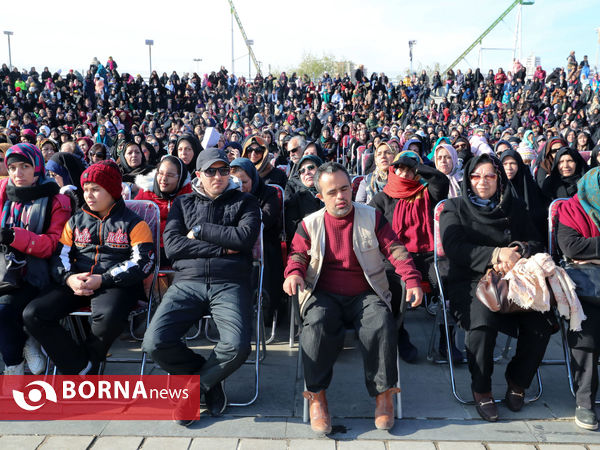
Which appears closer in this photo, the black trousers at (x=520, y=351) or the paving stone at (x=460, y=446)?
the paving stone at (x=460, y=446)

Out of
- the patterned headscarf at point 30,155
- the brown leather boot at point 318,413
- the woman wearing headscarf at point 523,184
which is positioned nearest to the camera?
the brown leather boot at point 318,413

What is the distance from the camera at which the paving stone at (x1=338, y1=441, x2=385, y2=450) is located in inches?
102

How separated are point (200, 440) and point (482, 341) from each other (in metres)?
1.77

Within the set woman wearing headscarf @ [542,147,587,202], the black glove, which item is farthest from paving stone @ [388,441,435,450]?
woman wearing headscarf @ [542,147,587,202]

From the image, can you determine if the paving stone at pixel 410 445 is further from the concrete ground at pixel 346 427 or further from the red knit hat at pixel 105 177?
the red knit hat at pixel 105 177

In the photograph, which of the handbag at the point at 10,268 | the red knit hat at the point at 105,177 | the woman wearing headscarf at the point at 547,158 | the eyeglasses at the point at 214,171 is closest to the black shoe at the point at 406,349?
the eyeglasses at the point at 214,171

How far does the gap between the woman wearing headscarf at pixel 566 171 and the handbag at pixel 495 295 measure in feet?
8.94

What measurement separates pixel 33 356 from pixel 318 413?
6.44 feet

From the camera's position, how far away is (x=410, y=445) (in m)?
2.61

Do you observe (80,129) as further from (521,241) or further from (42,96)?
(521,241)

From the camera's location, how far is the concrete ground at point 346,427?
2.62 metres

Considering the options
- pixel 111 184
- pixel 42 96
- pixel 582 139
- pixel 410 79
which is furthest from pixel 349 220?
pixel 410 79

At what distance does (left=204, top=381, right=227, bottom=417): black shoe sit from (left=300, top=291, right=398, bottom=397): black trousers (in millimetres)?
555

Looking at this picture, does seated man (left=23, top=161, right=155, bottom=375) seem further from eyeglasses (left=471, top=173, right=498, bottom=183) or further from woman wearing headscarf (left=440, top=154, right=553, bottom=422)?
eyeglasses (left=471, top=173, right=498, bottom=183)
